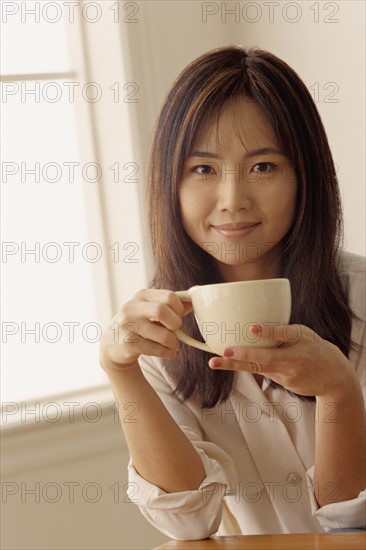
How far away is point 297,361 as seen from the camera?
3.35 ft

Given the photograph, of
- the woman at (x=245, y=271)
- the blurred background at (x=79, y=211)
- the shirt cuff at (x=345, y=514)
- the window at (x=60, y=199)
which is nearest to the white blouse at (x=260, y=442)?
the woman at (x=245, y=271)

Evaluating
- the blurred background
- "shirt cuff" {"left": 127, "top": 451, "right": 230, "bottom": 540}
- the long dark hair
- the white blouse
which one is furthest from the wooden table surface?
the blurred background

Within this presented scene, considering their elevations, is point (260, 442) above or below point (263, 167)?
below

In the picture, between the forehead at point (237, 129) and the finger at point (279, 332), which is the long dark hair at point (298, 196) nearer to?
the forehead at point (237, 129)

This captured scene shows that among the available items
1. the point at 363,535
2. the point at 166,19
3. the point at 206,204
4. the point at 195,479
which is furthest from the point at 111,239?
the point at 363,535

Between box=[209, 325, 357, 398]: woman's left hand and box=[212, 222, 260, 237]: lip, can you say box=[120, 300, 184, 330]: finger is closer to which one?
box=[209, 325, 357, 398]: woman's left hand

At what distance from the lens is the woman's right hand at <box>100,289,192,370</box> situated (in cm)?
101

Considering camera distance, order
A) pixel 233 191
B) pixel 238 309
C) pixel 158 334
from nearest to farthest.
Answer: pixel 238 309 < pixel 158 334 < pixel 233 191

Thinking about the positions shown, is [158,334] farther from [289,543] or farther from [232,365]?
[289,543]

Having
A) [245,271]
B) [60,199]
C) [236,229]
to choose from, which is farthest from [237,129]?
[60,199]

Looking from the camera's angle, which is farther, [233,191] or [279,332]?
[233,191]

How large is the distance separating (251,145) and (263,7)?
909mm

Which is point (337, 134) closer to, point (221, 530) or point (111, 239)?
point (111, 239)

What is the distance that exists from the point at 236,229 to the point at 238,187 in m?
0.07
